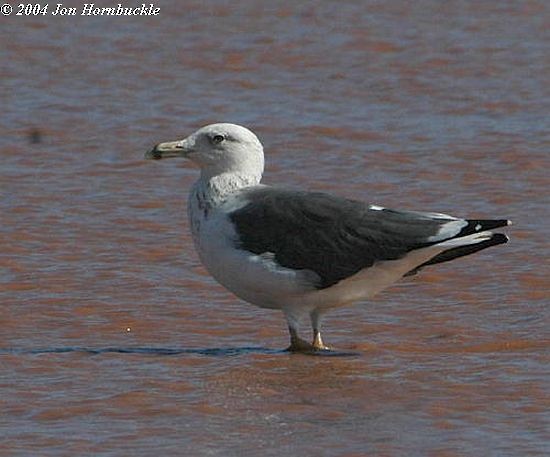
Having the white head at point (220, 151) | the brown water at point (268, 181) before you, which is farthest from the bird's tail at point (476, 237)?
the white head at point (220, 151)

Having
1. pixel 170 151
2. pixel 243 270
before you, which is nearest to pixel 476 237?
pixel 243 270

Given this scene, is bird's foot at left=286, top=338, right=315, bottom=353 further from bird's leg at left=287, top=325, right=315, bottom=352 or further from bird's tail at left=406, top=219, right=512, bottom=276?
bird's tail at left=406, top=219, right=512, bottom=276

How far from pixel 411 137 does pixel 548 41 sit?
3.54 metres

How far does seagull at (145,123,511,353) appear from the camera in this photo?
8.98 metres

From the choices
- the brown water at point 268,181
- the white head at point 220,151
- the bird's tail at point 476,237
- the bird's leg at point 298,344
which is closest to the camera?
the brown water at point 268,181

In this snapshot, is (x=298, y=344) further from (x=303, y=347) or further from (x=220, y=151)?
(x=220, y=151)

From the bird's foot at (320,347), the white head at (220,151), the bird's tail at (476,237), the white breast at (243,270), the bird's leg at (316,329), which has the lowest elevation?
the bird's foot at (320,347)

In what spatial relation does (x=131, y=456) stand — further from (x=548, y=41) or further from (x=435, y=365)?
(x=548, y=41)

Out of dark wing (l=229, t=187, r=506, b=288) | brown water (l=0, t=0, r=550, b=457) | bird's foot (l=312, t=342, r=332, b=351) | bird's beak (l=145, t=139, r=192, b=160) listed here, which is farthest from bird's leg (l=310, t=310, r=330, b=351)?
bird's beak (l=145, t=139, r=192, b=160)

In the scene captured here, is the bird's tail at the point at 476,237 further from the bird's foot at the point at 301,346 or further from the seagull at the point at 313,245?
the bird's foot at the point at 301,346

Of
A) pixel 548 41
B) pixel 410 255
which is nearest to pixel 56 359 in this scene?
pixel 410 255

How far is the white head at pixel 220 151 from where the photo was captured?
9.45m

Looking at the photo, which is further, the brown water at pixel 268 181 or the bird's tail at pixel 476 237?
the bird's tail at pixel 476 237

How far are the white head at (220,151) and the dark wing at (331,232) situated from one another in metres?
0.33
